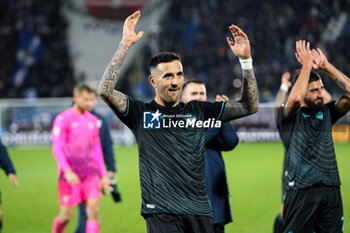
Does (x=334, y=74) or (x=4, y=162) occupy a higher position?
(x=334, y=74)

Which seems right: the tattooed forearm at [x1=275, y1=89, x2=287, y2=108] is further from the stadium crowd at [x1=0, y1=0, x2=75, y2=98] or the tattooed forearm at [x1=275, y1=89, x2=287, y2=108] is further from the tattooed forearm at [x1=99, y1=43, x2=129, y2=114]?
the stadium crowd at [x1=0, y1=0, x2=75, y2=98]

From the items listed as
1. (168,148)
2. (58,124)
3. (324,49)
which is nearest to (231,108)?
(168,148)

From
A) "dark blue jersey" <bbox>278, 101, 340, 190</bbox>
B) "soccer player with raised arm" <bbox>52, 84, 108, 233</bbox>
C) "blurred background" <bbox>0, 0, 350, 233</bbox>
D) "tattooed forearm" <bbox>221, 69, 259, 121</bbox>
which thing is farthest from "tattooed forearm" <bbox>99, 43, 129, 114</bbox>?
"blurred background" <bbox>0, 0, 350, 233</bbox>

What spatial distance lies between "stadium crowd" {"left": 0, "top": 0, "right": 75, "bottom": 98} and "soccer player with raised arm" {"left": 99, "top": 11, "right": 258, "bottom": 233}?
23.1m

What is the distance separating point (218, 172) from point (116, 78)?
6.26 ft

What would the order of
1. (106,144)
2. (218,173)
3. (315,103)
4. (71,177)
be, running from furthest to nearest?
(106,144) → (71,177) → (218,173) → (315,103)

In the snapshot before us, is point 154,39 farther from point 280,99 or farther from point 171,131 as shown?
point 171,131

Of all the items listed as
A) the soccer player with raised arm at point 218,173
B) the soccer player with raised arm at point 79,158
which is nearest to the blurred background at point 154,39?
the soccer player with raised arm at point 79,158

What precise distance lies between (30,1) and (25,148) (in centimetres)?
1258

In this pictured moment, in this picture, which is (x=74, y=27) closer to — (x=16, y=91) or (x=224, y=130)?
(x=16, y=91)

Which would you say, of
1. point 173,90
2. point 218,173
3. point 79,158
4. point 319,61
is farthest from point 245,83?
point 79,158

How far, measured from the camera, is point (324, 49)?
2766 cm

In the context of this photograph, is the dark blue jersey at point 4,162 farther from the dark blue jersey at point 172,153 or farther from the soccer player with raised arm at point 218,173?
the dark blue jersey at point 172,153

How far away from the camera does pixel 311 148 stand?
15.2 feet
